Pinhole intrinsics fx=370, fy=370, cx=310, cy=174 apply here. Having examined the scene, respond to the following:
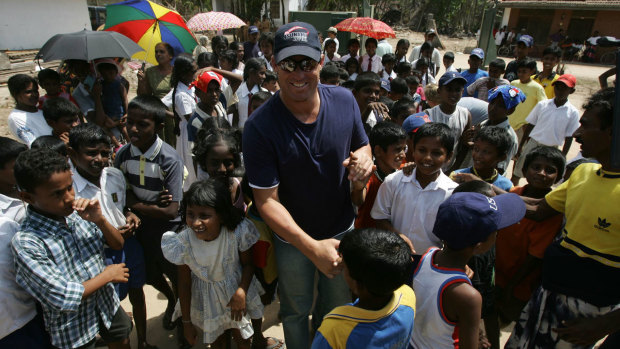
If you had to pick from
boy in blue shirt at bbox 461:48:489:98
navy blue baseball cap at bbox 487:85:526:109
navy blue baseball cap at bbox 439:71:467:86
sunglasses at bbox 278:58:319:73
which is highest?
sunglasses at bbox 278:58:319:73

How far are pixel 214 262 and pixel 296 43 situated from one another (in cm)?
134

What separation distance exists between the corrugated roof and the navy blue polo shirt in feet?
88.0

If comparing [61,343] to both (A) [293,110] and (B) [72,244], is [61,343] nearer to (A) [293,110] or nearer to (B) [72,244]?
(B) [72,244]

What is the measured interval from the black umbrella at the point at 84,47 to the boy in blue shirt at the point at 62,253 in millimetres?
2863

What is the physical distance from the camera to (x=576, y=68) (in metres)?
19.5

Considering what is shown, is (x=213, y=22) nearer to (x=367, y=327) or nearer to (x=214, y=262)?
(x=214, y=262)

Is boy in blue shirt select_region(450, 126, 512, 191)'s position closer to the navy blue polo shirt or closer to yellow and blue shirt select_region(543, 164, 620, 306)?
yellow and blue shirt select_region(543, 164, 620, 306)

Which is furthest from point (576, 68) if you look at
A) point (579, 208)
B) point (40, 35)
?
point (40, 35)

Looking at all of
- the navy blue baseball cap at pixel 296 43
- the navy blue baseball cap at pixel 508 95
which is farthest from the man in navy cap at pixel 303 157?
the navy blue baseball cap at pixel 508 95

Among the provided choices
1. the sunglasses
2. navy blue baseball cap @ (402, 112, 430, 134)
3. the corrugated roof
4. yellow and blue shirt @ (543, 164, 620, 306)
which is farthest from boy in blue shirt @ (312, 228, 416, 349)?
the corrugated roof

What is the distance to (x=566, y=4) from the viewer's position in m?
22.1

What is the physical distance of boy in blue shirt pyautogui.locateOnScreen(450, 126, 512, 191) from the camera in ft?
8.76

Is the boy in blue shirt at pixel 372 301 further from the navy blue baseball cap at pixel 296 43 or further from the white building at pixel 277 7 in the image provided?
the white building at pixel 277 7

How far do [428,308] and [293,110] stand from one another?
117 centimetres
